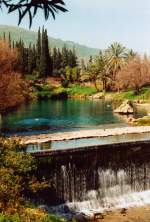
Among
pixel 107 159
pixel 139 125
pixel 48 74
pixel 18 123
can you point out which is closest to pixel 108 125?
pixel 139 125

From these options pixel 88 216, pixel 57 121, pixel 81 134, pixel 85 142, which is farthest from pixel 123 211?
pixel 57 121

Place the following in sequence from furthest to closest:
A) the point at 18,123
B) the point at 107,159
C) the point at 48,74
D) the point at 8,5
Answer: the point at 48,74, the point at 18,123, the point at 107,159, the point at 8,5

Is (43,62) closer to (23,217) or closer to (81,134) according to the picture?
(81,134)

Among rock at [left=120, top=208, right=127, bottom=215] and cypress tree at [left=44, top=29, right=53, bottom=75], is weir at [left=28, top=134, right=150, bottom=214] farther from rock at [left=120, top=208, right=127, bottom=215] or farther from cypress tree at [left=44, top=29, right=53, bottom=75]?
cypress tree at [left=44, top=29, right=53, bottom=75]

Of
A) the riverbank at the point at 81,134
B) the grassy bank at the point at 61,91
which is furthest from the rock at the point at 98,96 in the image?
the riverbank at the point at 81,134

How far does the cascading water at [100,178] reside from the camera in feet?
81.1

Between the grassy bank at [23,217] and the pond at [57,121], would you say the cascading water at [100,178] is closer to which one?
the grassy bank at [23,217]

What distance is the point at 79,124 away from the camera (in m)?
54.2

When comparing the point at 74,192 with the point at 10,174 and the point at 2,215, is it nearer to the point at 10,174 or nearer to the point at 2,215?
the point at 10,174

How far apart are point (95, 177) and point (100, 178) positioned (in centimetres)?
36

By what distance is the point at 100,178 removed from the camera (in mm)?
26266

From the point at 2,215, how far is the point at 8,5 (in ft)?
26.2

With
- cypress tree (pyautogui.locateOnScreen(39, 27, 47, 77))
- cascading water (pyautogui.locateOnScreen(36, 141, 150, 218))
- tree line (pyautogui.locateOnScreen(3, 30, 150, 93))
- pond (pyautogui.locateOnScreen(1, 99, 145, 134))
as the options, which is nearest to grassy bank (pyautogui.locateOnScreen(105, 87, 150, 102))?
tree line (pyautogui.locateOnScreen(3, 30, 150, 93))

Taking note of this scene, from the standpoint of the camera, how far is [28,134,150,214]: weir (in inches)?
971
